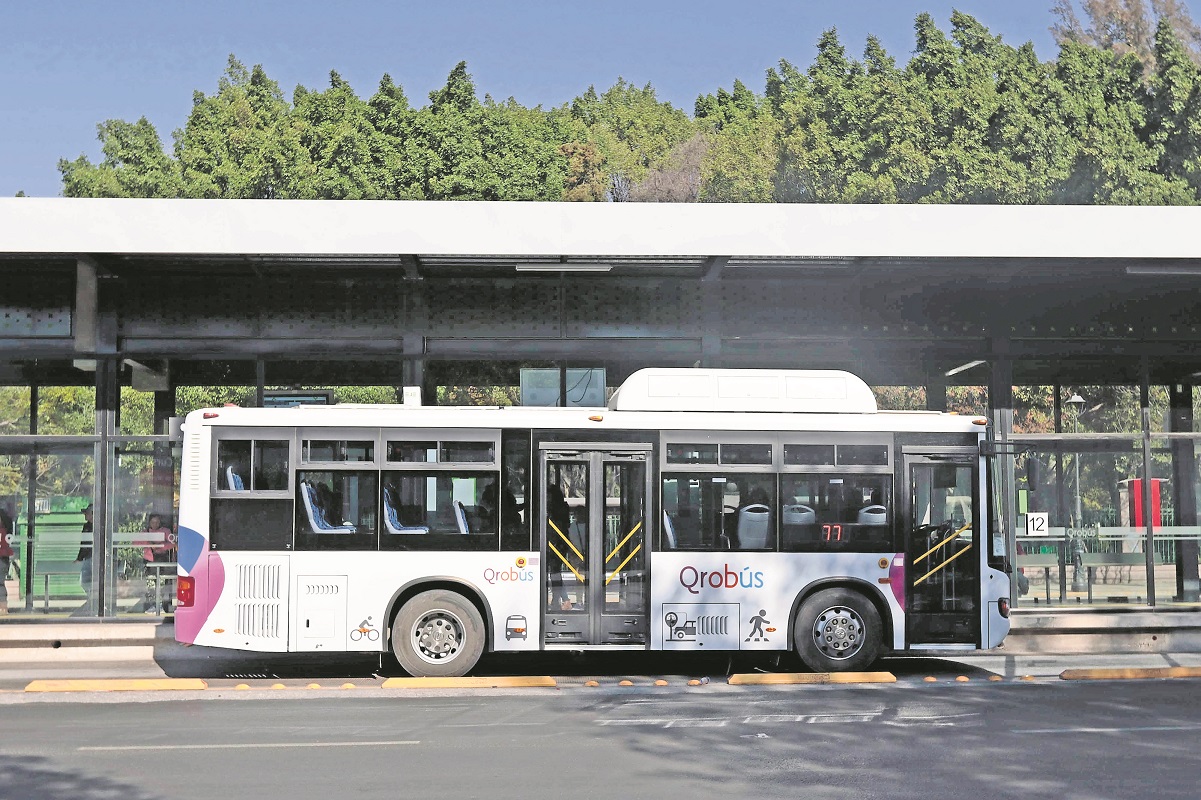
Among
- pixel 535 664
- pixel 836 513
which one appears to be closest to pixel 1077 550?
pixel 836 513

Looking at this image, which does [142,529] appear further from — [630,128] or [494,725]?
[630,128]

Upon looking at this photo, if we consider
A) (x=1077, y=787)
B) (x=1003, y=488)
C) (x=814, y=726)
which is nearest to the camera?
(x=1077, y=787)

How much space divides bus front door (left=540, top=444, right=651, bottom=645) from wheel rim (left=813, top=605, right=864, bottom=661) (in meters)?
1.93

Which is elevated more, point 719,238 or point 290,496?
point 719,238

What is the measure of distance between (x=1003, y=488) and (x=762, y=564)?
5.73 metres

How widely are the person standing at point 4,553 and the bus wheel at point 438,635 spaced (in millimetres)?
6686

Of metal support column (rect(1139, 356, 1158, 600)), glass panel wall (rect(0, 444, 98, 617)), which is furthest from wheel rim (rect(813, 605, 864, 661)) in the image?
glass panel wall (rect(0, 444, 98, 617))

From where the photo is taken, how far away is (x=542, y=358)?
19188 mm

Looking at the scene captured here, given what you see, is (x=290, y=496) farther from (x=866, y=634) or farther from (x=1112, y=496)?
(x=1112, y=496)

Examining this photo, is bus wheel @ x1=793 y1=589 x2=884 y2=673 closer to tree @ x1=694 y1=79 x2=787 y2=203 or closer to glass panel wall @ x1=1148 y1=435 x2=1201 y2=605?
glass panel wall @ x1=1148 y1=435 x2=1201 y2=605

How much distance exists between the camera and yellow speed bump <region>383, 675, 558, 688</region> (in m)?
13.9

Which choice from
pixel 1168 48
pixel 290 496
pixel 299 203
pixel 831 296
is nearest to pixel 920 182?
pixel 1168 48

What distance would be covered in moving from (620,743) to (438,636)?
4620mm

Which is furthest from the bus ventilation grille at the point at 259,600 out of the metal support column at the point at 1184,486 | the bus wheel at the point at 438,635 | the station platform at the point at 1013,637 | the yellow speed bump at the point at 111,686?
the metal support column at the point at 1184,486
